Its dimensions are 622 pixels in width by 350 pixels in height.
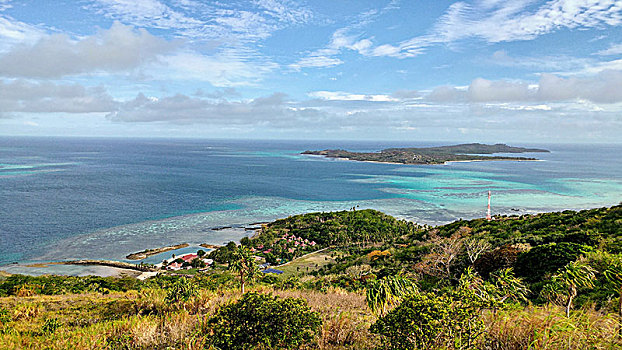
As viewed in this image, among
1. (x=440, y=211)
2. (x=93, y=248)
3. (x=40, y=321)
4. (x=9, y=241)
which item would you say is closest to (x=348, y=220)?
(x=440, y=211)

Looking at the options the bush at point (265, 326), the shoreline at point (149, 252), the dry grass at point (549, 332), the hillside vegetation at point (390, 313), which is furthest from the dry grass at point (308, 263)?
the dry grass at point (549, 332)

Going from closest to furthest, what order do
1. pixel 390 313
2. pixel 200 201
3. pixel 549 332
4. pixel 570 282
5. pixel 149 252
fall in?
pixel 549 332 < pixel 390 313 < pixel 570 282 < pixel 149 252 < pixel 200 201

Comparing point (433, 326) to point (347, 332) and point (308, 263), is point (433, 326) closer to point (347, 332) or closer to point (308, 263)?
point (347, 332)

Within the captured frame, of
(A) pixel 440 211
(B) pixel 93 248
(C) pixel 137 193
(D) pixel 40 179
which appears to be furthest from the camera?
(D) pixel 40 179

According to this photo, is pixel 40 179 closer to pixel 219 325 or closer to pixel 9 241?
pixel 9 241

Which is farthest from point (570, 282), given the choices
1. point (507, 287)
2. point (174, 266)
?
point (174, 266)

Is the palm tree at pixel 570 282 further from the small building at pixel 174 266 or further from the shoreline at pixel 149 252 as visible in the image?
the shoreline at pixel 149 252

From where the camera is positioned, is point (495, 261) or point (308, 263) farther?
point (308, 263)

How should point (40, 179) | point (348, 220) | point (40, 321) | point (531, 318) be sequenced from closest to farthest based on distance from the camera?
point (531, 318) → point (40, 321) → point (348, 220) → point (40, 179)

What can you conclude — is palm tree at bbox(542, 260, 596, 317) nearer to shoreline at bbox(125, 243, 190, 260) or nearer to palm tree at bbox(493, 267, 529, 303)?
palm tree at bbox(493, 267, 529, 303)
